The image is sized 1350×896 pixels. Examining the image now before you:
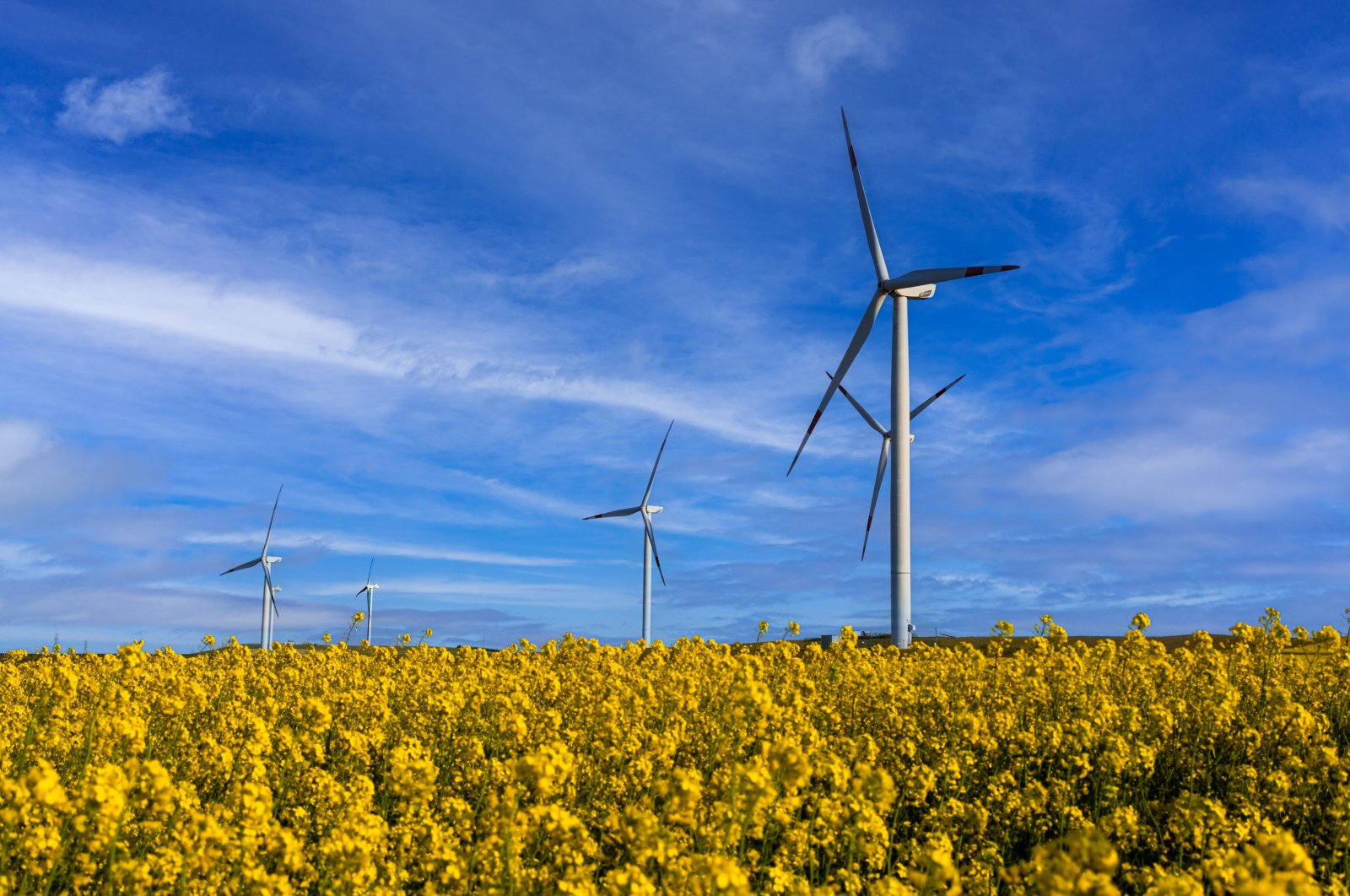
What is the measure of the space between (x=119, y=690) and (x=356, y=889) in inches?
185

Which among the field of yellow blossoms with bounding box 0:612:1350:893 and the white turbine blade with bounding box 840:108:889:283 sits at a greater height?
the white turbine blade with bounding box 840:108:889:283

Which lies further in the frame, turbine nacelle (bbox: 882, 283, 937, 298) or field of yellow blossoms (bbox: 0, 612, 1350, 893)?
turbine nacelle (bbox: 882, 283, 937, 298)

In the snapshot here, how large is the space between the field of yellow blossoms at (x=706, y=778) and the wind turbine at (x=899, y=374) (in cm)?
1507

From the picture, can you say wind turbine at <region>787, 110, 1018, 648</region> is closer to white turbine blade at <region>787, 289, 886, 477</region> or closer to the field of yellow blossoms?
white turbine blade at <region>787, 289, 886, 477</region>

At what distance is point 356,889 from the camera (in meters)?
6.50

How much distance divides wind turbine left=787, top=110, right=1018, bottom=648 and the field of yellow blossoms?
15.1m

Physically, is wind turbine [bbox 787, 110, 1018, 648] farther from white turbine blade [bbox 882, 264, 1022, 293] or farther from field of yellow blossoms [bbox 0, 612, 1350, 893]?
field of yellow blossoms [bbox 0, 612, 1350, 893]

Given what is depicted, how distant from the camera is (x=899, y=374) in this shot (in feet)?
119

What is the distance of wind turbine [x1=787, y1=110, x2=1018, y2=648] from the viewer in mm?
34125

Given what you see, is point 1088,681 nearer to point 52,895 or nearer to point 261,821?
point 261,821

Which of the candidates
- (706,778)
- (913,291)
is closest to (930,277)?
(913,291)

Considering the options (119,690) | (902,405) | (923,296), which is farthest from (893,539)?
(119,690)

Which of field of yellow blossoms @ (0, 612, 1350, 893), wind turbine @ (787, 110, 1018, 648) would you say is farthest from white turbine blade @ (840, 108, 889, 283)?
field of yellow blossoms @ (0, 612, 1350, 893)

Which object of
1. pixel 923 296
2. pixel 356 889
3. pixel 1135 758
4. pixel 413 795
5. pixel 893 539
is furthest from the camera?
pixel 923 296
